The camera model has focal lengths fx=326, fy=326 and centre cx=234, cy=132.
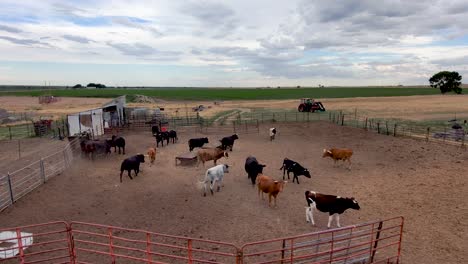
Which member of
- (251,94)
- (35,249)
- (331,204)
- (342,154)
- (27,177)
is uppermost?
(251,94)

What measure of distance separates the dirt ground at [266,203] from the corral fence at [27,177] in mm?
354

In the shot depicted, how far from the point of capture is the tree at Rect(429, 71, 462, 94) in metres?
74.2

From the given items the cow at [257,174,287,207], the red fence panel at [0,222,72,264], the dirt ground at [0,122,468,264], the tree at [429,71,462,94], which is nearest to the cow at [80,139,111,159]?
the dirt ground at [0,122,468,264]

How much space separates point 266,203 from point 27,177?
401 inches

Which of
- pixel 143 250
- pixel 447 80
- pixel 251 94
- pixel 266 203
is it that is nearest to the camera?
pixel 143 250

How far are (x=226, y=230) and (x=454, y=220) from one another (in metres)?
6.70

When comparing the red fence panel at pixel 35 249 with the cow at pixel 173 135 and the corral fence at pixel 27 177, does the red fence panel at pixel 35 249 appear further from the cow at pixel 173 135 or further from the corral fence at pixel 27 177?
Answer: the cow at pixel 173 135

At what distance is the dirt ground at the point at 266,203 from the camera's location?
358 inches

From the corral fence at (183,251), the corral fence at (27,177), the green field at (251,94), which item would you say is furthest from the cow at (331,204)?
the green field at (251,94)

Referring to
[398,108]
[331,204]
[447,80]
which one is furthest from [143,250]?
[447,80]

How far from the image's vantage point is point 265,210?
1059 centimetres

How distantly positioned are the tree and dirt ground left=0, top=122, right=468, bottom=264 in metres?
69.1

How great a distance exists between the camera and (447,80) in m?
75.4

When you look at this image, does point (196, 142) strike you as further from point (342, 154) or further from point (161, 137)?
point (342, 154)
